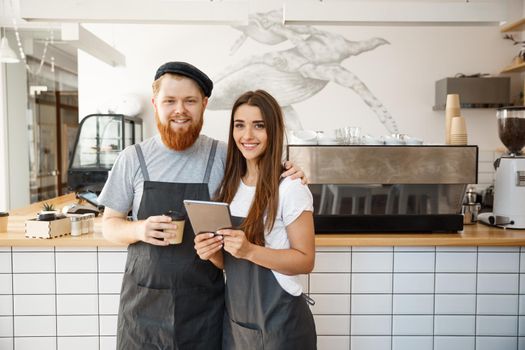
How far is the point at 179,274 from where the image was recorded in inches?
71.2

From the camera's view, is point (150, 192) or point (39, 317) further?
point (39, 317)

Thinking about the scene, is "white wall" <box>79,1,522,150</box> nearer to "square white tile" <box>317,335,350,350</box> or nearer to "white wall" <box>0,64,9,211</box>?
"white wall" <box>0,64,9,211</box>

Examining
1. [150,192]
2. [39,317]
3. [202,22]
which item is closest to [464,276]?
[150,192]

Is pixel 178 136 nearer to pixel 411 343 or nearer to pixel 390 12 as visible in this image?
pixel 390 12

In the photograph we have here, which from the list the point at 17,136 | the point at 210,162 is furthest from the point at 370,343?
the point at 17,136

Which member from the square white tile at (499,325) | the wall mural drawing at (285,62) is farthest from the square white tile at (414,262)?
the wall mural drawing at (285,62)

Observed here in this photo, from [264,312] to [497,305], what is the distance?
4.92 ft

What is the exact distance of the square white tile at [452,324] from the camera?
2.55 metres

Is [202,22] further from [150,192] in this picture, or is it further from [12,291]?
[12,291]

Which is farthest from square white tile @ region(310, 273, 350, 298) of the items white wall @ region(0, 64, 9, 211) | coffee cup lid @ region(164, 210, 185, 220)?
white wall @ region(0, 64, 9, 211)

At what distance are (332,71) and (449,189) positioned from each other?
266 cm

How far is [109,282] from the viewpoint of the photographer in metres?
2.47

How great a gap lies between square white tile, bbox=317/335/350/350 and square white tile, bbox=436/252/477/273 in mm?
592

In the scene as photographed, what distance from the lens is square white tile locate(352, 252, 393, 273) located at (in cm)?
254
